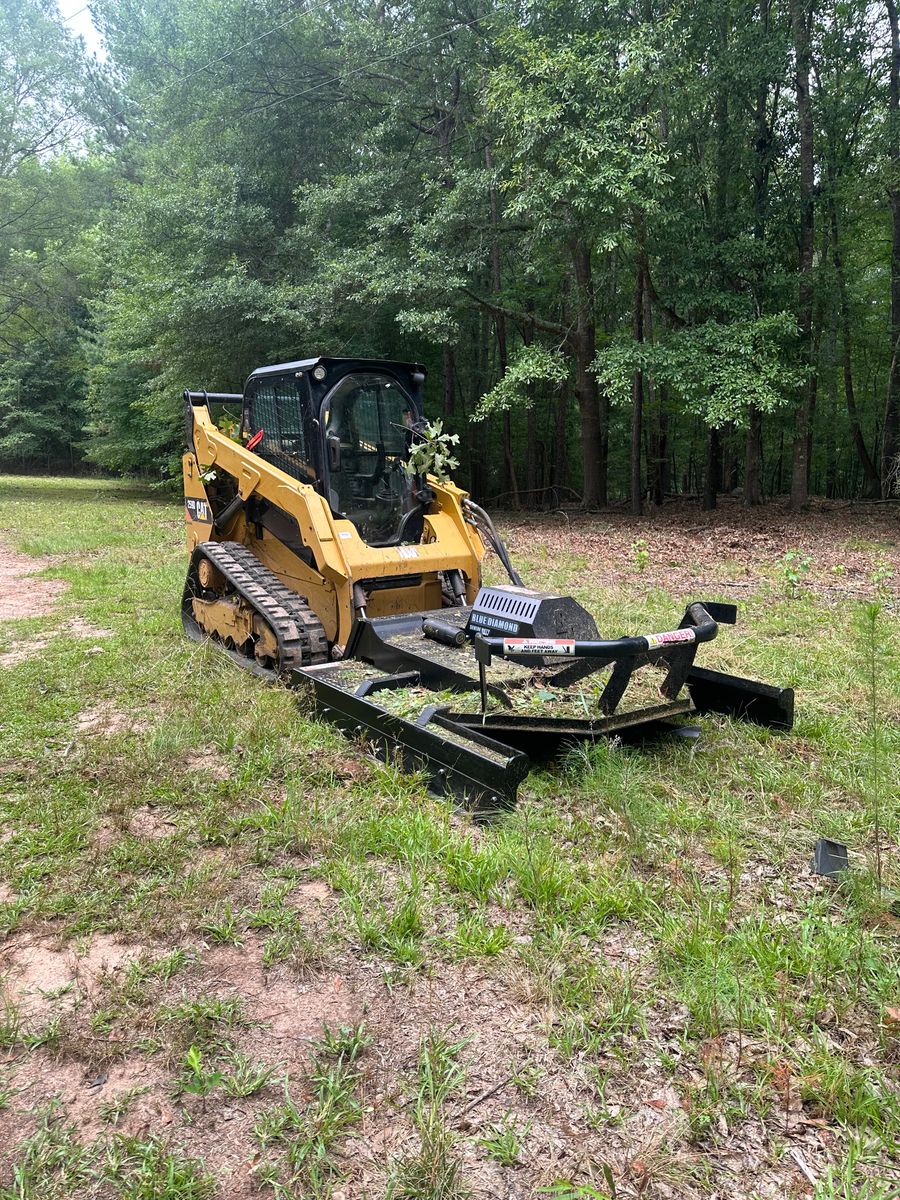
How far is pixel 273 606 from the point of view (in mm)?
5473

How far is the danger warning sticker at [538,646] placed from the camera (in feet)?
11.3

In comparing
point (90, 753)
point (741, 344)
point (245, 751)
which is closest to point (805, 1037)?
point (245, 751)

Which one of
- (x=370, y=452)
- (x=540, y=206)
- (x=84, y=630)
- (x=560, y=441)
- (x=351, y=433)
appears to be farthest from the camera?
(x=560, y=441)

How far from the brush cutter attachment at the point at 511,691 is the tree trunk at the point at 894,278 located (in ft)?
33.3

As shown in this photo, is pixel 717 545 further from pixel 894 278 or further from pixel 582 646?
pixel 582 646

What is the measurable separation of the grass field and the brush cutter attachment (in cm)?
18

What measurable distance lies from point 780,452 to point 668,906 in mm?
26258

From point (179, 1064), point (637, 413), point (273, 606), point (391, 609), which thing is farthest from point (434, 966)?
point (637, 413)

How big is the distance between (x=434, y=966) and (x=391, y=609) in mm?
3179

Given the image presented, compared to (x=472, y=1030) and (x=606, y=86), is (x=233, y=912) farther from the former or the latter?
(x=606, y=86)

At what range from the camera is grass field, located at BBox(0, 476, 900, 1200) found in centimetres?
193

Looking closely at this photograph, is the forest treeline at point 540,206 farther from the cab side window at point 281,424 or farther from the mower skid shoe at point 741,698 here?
the mower skid shoe at point 741,698

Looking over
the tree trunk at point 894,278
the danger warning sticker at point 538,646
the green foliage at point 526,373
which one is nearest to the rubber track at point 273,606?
the danger warning sticker at point 538,646

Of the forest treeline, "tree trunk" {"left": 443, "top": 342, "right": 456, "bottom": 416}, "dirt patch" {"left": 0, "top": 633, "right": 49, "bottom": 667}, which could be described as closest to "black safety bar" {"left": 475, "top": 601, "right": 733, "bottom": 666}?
"dirt patch" {"left": 0, "top": 633, "right": 49, "bottom": 667}
